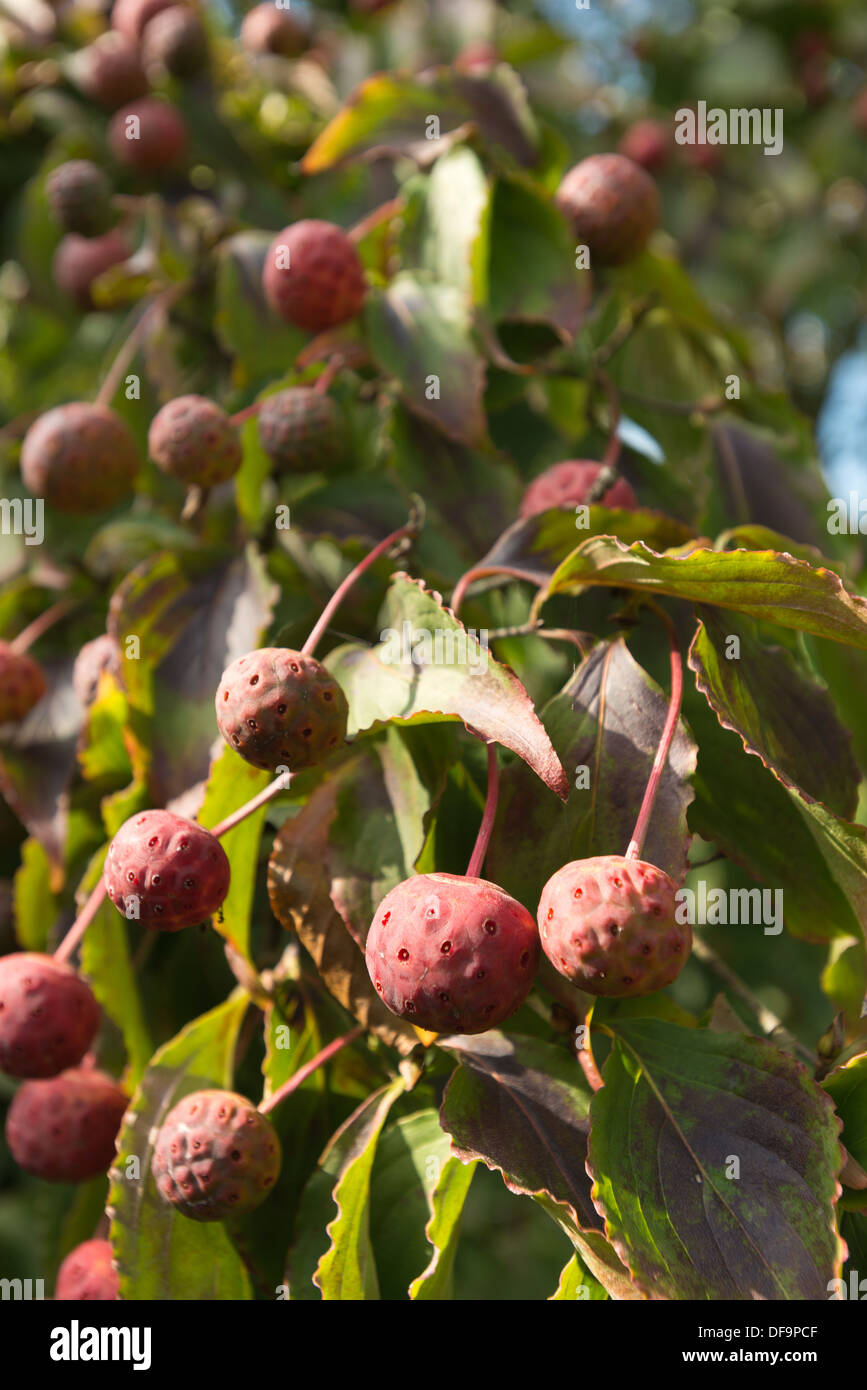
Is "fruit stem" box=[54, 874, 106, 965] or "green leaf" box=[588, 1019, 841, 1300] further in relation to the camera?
"fruit stem" box=[54, 874, 106, 965]

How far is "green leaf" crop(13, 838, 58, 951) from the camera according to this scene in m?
Result: 1.04

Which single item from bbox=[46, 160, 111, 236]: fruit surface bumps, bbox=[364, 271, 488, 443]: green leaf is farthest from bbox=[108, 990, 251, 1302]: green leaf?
bbox=[46, 160, 111, 236]: fruit surface bumps

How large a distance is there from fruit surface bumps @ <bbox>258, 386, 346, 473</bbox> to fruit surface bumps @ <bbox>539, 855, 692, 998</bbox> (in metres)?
0.47

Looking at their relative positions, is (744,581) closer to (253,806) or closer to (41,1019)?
(253,806)

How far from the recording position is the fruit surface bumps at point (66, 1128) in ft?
2.75

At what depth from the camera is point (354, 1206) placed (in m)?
0.71

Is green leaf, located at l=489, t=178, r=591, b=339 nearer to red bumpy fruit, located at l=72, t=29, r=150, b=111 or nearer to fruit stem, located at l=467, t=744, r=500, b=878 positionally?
fruit stem, located at l=467, t=744, r=500, b=878

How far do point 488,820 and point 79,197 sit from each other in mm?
942

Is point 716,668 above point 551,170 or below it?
below

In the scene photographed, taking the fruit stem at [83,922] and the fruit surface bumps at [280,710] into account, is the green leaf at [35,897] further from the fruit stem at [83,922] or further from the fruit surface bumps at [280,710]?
the fruit surface bumps at [280,710]

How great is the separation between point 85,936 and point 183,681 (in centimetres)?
20

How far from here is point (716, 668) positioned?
2.30 ft

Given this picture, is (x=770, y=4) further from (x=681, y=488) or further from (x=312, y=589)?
(x=312, y=589)

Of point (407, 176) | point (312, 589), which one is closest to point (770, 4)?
point (407, 176)
